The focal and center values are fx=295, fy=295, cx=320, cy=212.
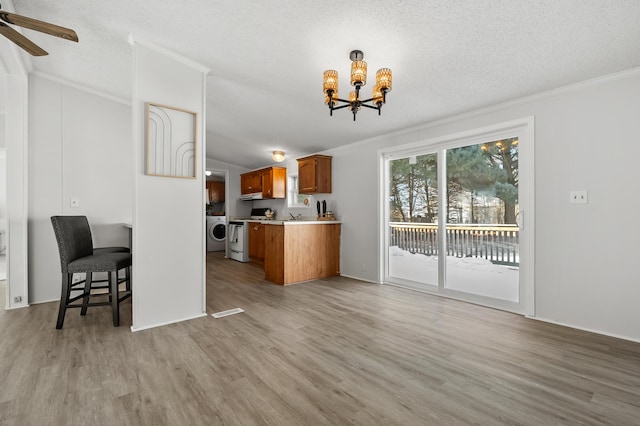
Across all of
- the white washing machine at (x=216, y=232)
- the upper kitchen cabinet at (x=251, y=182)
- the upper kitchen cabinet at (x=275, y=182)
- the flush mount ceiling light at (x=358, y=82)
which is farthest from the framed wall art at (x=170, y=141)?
the white washing machine at (x=216, y=232)

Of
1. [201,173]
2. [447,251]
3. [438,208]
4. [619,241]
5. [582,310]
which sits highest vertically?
[201,173]

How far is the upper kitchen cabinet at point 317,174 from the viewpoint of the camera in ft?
16.4

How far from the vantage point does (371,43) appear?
7.63ft

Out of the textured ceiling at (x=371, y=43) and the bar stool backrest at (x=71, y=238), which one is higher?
the textured ceiling at (x=371, y=43)

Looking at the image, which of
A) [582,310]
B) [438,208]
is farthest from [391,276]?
[582,310]

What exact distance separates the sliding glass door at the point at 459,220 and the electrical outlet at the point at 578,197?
1.34ft

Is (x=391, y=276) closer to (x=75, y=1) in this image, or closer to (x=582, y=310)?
(x=582, y=310)

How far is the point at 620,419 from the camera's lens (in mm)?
1449

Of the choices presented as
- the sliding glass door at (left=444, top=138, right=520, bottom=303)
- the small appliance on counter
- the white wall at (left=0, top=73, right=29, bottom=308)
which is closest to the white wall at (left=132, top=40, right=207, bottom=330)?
the white wall at (left=0, top=73, right=29, bottom=308)

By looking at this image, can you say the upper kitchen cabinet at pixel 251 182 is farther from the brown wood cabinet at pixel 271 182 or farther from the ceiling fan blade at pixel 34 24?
the ceiling fan blade at pixel 34 24

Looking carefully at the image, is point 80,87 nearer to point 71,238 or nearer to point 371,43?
point 71,238

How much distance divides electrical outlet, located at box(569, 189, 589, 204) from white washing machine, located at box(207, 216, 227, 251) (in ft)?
22.9

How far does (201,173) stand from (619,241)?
3.70 metres

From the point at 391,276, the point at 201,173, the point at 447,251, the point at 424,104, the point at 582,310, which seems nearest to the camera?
the point at 582,310
